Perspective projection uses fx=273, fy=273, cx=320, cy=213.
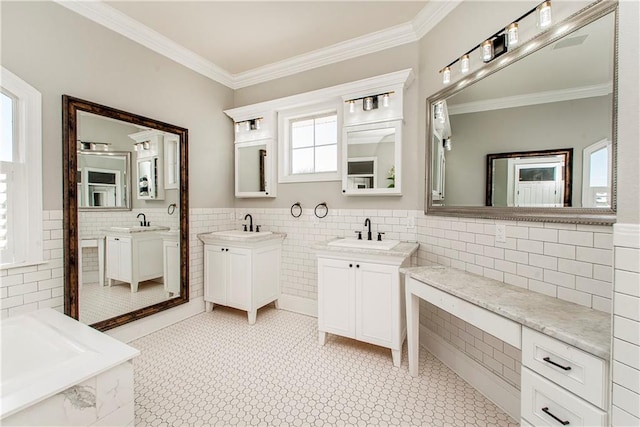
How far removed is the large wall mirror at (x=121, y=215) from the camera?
2.15 meters

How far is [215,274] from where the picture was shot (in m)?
3.15

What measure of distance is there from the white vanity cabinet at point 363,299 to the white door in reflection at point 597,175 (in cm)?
114

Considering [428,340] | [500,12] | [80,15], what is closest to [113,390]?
[428,340]

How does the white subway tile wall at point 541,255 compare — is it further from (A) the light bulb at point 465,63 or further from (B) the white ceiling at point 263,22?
(B) the white ceiling at point 263,22

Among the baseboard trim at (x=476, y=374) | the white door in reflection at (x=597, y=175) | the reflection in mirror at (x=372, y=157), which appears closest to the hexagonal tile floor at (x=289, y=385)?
the baseboard trim at (x=476, y=374)

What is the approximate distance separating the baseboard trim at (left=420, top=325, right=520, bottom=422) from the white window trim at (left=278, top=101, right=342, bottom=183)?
1.81 meters

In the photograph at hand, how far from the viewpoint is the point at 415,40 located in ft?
8.45

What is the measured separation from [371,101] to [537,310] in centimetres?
214

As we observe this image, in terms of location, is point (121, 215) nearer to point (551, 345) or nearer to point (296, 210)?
point (296, 210)

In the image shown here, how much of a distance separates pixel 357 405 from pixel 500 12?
8.81 feet

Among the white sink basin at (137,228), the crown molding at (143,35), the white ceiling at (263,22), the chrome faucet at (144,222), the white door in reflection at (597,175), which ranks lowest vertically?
the white sink basin at (137,228)

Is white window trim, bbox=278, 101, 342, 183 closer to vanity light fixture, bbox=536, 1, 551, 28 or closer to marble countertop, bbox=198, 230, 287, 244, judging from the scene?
marble countertop, bbox=198, 230, 287, 244

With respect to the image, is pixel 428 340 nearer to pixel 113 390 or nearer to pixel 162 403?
pixel 162 403

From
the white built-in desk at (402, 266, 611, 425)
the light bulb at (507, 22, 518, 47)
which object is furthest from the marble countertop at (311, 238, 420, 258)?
the light bulb at (507, 22, 518, 47)
